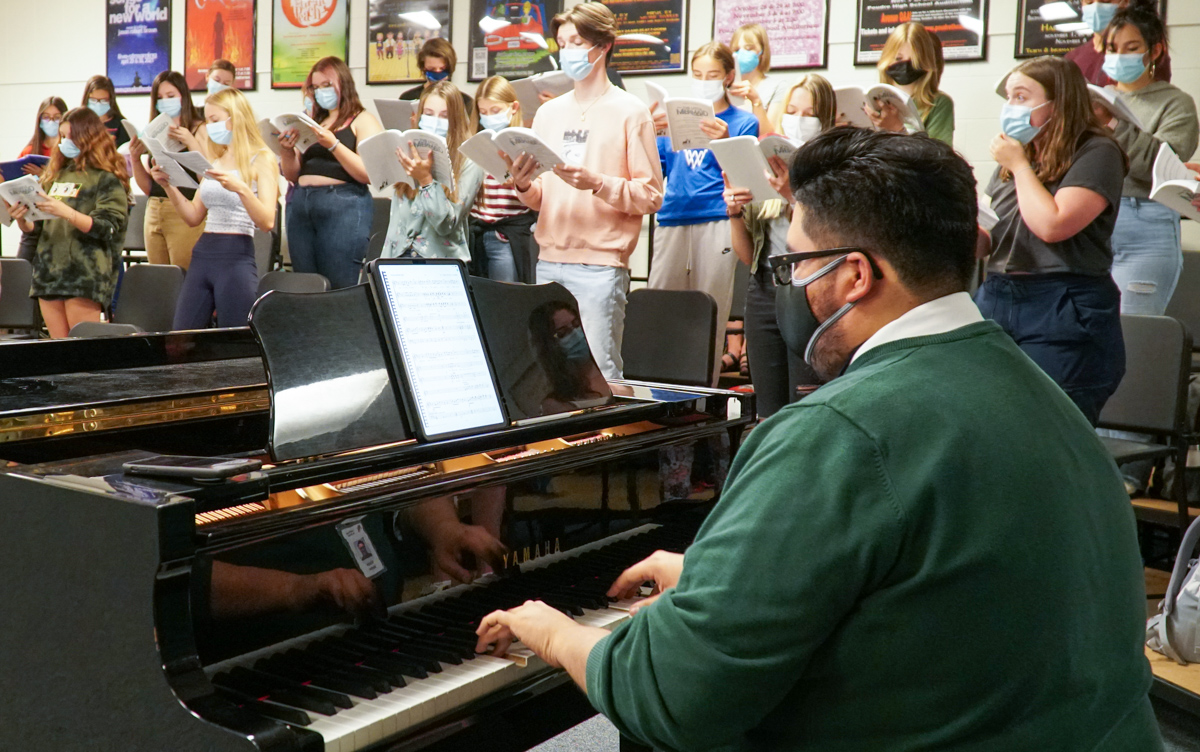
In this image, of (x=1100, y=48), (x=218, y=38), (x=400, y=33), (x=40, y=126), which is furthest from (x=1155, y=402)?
(x=218, y=38)

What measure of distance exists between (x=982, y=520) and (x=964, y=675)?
15 centimetres

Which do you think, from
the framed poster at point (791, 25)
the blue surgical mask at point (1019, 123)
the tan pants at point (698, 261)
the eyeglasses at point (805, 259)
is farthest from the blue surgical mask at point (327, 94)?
the eyeglasses at point (805, 259)

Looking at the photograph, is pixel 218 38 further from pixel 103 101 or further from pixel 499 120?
pixel 499 120

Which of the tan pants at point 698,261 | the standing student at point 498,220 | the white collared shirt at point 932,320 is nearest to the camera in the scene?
the white collared shirt at point 932,320

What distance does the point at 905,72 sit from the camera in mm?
4527

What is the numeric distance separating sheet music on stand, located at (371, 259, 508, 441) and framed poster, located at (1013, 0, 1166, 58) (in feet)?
16.1

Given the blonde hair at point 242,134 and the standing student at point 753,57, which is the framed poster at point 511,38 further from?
the blonde hair at point 242,134

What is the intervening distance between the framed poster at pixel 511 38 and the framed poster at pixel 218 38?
2035 millimetres

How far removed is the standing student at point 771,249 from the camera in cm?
396

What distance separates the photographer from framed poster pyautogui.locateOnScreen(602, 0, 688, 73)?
6.87 metres

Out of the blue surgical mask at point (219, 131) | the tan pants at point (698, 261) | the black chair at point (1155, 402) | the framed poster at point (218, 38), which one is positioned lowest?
the black chair at point (1155, 402)

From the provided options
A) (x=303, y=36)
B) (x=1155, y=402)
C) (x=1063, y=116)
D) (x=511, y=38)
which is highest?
(x=303, y=36)

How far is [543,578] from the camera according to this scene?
187 centimetres

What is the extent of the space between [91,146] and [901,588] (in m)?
5.58
